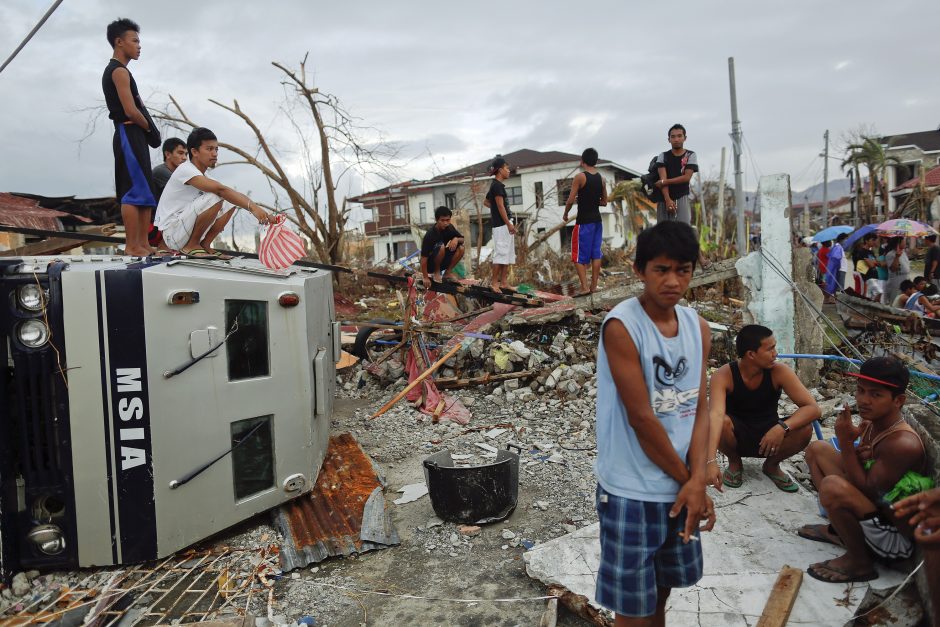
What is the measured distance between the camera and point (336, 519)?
4367 mm

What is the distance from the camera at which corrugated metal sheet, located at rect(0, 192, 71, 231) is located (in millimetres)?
11023

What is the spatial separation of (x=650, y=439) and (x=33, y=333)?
133 inches

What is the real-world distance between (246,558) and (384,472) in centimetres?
183

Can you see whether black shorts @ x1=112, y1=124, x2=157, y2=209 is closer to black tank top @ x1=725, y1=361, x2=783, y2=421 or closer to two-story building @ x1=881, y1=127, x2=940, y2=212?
black tank top @ x1=725, y1=361, x2=783, y2=421

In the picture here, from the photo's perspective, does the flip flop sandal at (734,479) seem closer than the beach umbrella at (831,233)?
Yes

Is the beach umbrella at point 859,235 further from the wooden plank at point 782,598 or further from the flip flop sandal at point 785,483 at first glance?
the wooden plank at point 782,598

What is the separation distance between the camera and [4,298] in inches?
137

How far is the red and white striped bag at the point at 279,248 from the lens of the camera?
4.58m

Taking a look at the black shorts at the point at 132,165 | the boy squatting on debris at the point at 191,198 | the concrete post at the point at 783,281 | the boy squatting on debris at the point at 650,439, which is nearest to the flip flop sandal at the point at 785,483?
the boy squatting on debris at the point at 650,439

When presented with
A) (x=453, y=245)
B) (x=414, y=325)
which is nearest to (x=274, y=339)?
(x=414, y=325)

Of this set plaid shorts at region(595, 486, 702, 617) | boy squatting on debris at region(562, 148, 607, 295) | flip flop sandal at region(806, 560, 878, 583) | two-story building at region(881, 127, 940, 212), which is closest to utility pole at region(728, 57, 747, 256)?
boy squatting on debris at region(562, 148, 607, 295)

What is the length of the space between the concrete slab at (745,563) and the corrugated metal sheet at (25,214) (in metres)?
10.7

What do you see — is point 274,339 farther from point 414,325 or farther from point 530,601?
point 414,325

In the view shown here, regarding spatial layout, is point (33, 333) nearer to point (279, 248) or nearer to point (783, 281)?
point (279, 248)
